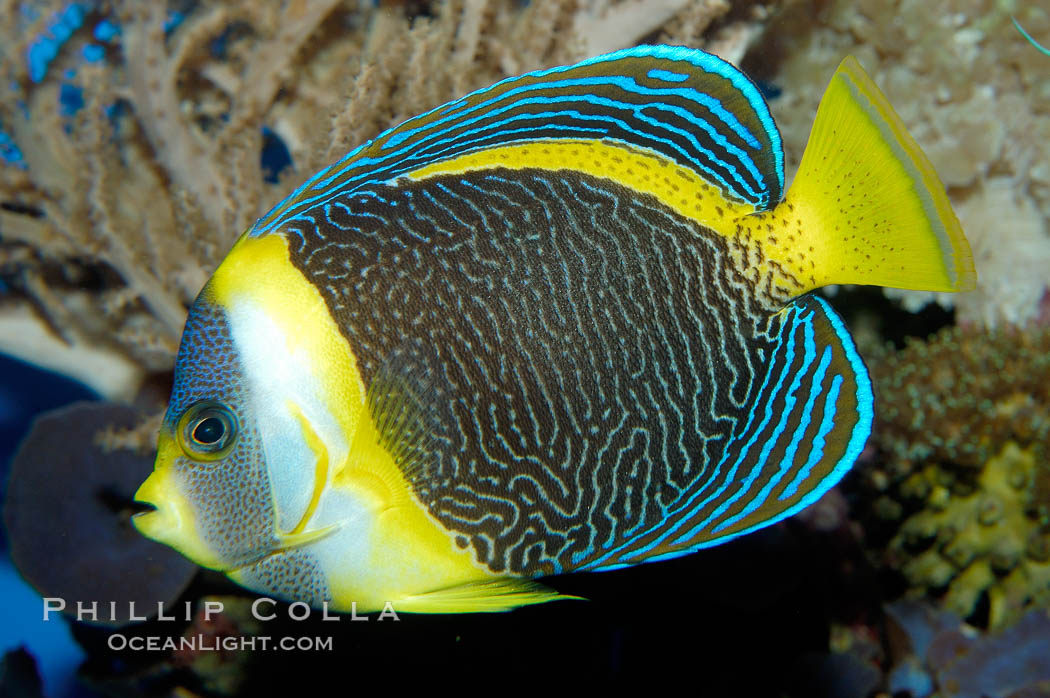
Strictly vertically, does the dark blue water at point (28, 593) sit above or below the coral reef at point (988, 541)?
above

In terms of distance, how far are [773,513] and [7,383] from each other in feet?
12.6

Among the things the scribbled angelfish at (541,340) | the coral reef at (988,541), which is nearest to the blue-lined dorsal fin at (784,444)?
the scribbled angelfish at (541,340)

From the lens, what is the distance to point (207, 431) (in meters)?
1.06

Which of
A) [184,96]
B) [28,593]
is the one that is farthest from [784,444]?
[28,593]

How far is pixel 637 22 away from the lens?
2.36 meters

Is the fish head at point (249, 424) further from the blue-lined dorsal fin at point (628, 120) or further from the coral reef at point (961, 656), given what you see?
the coral reef at point (961, 656)

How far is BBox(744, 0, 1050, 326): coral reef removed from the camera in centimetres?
271

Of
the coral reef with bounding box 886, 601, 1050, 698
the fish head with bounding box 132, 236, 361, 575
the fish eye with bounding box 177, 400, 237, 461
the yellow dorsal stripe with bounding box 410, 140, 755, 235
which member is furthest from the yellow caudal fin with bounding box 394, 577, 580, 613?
the coral reef with bounding box 886, 601, 1050, 698

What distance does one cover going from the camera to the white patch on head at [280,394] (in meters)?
1.06

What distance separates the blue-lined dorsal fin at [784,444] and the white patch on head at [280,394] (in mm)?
558

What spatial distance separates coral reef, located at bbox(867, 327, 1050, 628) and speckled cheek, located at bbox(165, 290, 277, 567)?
2.40 metres

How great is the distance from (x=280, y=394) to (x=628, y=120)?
0.79 metres

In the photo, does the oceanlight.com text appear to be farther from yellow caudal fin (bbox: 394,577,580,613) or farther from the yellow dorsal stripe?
the yellow dorsal stripe

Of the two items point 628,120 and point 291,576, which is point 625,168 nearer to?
point 628,120
